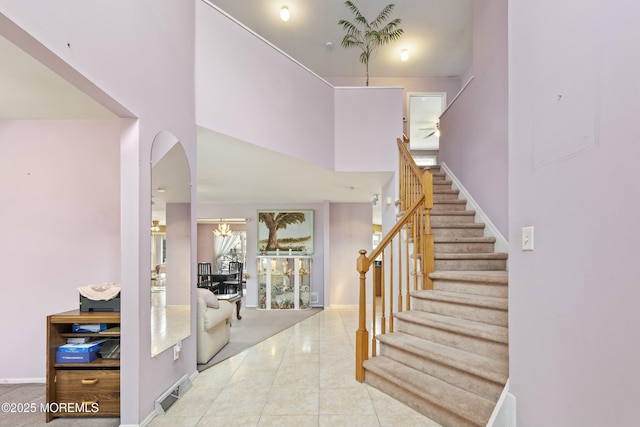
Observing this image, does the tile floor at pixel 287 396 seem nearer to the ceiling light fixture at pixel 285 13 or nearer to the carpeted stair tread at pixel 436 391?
the carpeted stair tread at pixel 436 391

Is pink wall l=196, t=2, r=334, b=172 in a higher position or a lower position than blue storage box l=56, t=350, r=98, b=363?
higher

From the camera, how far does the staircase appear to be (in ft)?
7.33

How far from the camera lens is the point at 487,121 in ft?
13.9

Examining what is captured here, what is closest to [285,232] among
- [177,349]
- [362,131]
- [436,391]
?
[362,131]

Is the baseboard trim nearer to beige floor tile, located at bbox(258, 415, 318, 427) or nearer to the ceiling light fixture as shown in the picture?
beige floor tile, located at bbox(258, 415, 318, 427)

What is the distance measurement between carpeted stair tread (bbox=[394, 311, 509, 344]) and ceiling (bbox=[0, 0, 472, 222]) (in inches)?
89.6

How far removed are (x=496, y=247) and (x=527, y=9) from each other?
8.95ft

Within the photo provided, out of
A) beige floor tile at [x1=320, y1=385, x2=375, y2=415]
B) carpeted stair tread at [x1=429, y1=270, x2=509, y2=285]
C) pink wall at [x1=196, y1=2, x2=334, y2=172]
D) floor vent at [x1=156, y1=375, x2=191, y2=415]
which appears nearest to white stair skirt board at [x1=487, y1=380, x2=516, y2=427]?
beige floor tile at [x1=320, y1=385, x2=375, y2=415]

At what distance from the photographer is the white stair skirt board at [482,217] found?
3746 mm

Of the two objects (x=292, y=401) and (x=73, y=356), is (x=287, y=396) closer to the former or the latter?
(x=292, y=401)

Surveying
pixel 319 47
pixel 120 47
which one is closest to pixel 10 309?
pixel 120 47

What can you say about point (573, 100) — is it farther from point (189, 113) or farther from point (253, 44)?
point (253, 44)

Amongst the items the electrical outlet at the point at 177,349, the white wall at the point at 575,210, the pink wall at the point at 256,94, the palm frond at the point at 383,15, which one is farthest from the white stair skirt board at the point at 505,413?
the palm frond at the point at 383,15

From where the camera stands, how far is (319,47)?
21.0 feet
